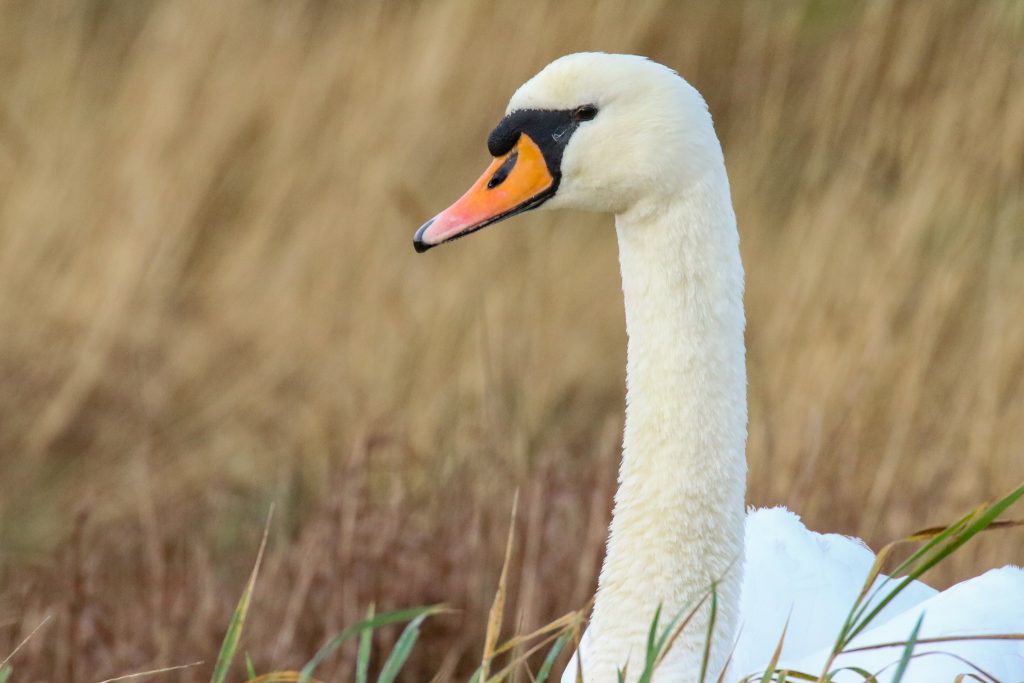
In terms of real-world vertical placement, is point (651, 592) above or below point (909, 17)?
below

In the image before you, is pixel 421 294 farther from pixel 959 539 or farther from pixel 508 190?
pixel 959 539

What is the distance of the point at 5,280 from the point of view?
537cm

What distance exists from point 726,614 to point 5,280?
331 centimetres

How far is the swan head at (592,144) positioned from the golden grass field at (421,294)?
124 cm

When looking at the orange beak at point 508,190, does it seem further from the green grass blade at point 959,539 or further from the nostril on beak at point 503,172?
the green grass blade at point 959,539

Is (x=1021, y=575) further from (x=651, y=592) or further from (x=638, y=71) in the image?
(x=638, y=71)

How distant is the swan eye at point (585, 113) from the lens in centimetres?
277

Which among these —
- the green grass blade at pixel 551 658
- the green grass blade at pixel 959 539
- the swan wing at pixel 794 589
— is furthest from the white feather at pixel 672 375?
the green grass blade at pixel 959 539

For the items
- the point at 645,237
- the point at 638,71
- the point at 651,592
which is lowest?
the point at 651,592

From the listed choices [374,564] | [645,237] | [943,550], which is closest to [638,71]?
[645,237]

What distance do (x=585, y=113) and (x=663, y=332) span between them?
14.8 inches

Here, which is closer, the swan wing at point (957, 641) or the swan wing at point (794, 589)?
the swan wing at point (957, 641)

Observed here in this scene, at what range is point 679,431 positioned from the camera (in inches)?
109

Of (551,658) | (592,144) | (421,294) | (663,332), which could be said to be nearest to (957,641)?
(663,332)
